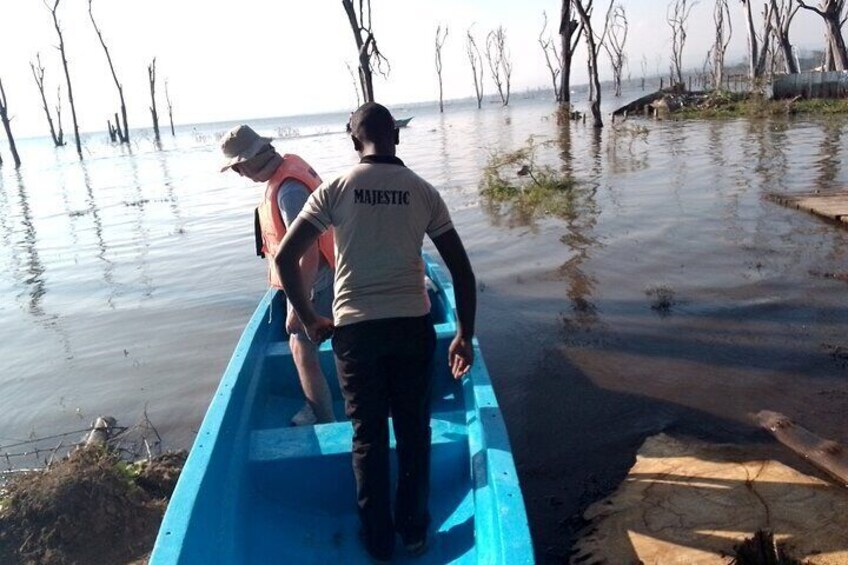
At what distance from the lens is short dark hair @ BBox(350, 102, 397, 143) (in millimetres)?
2568

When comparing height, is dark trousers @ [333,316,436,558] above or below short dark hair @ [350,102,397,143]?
below

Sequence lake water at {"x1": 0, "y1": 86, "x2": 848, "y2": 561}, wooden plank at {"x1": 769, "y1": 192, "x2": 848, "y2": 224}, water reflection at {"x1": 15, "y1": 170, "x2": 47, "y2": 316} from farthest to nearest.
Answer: water reflection at {"x1": 15, "y1": 170, "x2": 47, "y2": 316}, wooden plank at {"x1": 769, "y1": 192, "x2": 848, "y2": 224}, lake water at {"x1": 0, "y1": 86, "x2": 848, "y2": 561}

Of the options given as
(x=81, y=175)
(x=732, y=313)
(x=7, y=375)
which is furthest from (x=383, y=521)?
(x=81, y=175)

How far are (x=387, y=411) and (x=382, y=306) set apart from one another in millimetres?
458

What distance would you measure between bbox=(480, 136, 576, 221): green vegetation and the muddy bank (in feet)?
25.9

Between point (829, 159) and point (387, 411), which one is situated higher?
point (829, 159)

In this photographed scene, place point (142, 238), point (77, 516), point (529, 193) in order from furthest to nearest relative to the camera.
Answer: point (142, 238) < point (529, 193) < point (77, 516)

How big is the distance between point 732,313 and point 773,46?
41104mm


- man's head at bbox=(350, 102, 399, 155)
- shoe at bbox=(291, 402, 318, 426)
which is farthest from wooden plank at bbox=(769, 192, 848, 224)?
man's head at bbox=(350, 102, 399, 155)

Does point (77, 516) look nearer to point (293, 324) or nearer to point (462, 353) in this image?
point (293, 324)

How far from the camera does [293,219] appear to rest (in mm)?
3449

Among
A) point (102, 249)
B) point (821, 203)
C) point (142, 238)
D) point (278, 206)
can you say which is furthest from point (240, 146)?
point (142, 238)

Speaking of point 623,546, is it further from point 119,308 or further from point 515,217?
point 515,217

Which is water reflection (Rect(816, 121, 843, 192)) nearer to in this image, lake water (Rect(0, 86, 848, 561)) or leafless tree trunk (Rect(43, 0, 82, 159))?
lake water (Rect(0, 86, 848, 561))
